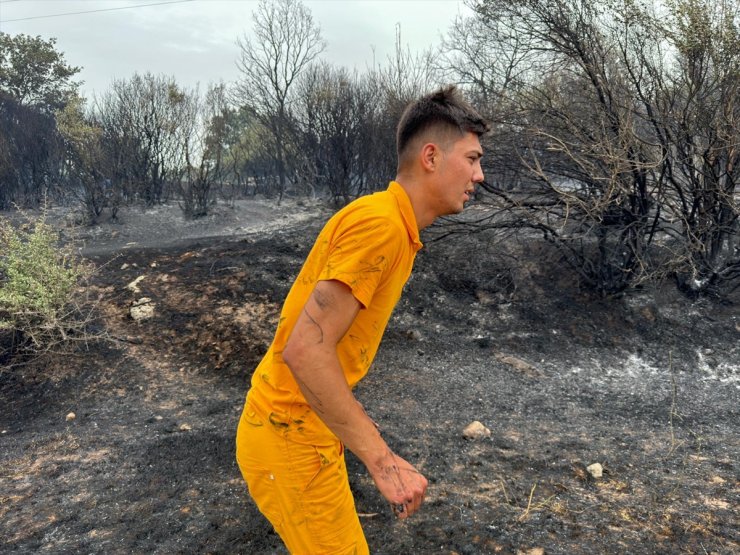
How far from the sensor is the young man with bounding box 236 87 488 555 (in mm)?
1093

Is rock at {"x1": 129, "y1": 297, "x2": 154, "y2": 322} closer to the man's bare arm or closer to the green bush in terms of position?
the green bush

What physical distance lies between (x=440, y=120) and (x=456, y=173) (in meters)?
0.14

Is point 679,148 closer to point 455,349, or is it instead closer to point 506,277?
point 506,277

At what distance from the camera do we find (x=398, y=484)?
114 cm

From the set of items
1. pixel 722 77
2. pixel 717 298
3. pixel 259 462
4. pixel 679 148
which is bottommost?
pixel 717 298

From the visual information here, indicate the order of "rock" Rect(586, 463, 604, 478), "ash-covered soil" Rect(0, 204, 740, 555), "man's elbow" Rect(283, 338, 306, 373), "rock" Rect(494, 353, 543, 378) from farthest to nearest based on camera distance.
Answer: "rock" Rect(494, 353, 543, 378) < "rock" Rect(586, 463, 604, 478) < "ash-covered soil" Rect(0, 204, 740, 555) < "man's elbow" Rect(283, 338, 306, 373)

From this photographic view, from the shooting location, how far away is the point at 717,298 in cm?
569

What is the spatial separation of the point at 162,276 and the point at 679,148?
5.53 metres

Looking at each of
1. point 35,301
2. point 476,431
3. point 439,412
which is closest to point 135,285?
point 35,301

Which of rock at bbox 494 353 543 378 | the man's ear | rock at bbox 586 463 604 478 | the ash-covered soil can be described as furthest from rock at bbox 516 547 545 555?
rock at bbox 494 353 543 378

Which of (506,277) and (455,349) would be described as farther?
(506,277)

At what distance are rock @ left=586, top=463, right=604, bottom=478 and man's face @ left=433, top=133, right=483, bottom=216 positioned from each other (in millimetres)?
2294

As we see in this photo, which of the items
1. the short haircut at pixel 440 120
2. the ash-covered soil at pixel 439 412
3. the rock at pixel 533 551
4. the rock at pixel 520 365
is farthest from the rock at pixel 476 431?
the short haircut at pixel 440 120

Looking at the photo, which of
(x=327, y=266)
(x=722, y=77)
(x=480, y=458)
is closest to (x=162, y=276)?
(x=480, y=458)
